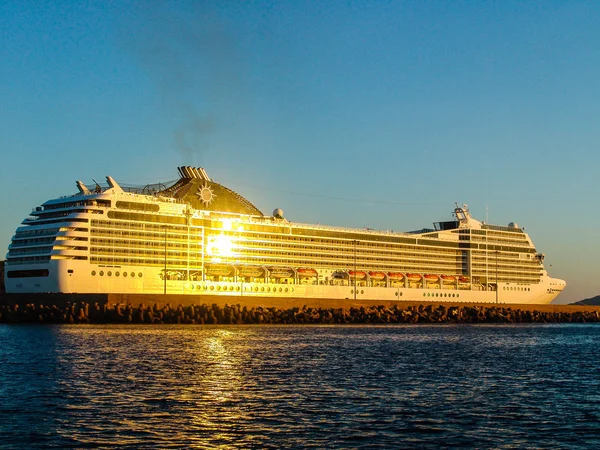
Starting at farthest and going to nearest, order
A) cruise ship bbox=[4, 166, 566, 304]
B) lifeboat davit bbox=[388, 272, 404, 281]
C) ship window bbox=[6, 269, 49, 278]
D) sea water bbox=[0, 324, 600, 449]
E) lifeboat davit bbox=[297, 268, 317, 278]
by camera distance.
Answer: lifeboat davit bbox=[388, 272, 404, 281]
lifeboat davit bbox=[297, 268, 317, 278]
cruise ship bbox=[4, 166, 566, 304]
ship window bbox=[6, 269, 49, 278]
sea water bbox=[0, 324, 600, 449]

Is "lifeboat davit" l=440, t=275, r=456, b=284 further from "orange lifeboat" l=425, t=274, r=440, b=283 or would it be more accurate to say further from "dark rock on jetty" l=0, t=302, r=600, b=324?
"dark rock on jetty" l=0, t=302, r=600, b=324

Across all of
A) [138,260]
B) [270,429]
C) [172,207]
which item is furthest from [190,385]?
[172,207]

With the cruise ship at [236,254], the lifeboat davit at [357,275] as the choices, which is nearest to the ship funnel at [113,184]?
the cruise ship at [236,254]

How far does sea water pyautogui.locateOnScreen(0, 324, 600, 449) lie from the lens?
24641 millimetres

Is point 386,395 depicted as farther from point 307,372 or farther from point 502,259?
point 502,259

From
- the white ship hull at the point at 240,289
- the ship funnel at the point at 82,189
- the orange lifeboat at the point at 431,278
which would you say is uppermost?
the ship funnel at the point at 82,189

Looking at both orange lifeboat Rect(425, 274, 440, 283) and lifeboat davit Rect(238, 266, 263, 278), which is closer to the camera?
lifeboat davit Rect(238, 266, 263, 278)

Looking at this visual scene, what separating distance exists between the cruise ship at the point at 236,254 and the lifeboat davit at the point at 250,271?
0.57ft

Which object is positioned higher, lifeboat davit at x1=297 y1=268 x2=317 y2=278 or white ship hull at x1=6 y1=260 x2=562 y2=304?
lifeboat davit at x1=297 y1=268 x2=317 y2=278

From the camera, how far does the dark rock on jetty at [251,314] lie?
8081 cm

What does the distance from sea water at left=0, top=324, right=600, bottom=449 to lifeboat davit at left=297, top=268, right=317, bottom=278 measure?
53818mm

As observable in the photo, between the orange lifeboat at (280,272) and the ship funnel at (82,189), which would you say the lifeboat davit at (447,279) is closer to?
the orange lifeboat at (280,272)

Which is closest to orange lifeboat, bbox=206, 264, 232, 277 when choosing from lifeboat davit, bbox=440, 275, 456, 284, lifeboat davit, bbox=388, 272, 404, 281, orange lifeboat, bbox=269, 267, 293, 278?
orange lifeboat, bbox=269, 267, 293, 278

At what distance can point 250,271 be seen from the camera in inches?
4173
